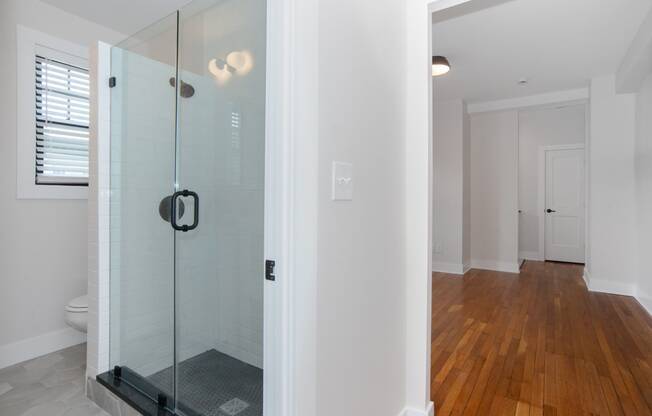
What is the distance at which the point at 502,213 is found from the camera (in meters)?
5.30

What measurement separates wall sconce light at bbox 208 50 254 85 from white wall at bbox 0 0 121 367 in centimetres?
156

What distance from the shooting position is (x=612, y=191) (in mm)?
3967

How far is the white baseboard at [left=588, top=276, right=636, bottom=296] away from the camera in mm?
3885

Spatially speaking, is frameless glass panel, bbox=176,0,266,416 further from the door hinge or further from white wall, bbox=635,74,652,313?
white wall, bbox=635,74,652,313

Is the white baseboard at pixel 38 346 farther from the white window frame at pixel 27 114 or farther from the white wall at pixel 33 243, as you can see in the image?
the white window frame at pixel 27 114

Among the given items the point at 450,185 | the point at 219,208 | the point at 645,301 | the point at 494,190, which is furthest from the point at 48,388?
the point at 494,190

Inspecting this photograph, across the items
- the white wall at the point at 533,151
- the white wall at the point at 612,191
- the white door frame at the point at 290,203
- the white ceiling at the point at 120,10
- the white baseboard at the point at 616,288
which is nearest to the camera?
the white door frame at the point at 290,203

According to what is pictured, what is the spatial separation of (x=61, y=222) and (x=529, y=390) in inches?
135

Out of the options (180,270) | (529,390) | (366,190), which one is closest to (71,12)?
(180,270)

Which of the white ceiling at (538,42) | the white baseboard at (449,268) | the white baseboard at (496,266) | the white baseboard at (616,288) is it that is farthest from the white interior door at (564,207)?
the white baseboard at (449,268)

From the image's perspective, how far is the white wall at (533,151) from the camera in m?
6.21

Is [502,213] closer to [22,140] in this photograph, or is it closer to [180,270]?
[180,270]

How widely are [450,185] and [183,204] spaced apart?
4.14 metres

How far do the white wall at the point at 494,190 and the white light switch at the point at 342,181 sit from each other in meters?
4.83
